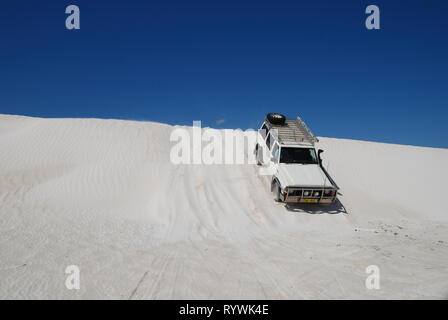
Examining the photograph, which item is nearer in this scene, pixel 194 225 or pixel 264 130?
pixel 194 225

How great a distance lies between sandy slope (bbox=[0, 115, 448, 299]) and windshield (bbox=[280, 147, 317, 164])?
166cm

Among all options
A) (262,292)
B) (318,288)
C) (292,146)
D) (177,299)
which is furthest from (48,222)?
(292,146)

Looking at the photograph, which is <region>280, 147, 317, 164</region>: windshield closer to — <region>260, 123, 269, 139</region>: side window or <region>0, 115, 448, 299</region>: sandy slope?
Answer: <region>0, 115, 448, 299</region>: sandy slope

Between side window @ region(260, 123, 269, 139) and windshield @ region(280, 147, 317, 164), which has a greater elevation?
side window @ region(260, 123, 269, 139)

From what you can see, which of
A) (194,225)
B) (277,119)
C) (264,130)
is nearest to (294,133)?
(277,119)

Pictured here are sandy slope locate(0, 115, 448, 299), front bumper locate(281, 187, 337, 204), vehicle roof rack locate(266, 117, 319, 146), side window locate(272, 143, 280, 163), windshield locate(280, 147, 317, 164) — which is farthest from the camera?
A: vehicle roof rack locate(266, 117, 319, 146)

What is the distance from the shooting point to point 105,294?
398 centimetres

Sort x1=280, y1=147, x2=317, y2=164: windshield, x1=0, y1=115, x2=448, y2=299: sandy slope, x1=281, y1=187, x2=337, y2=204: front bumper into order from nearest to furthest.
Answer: x1=0, y1=115, x2=448, y2=299: sandy slope, x1=281, y1=187, x2=337, y2=204: front bumper, x1=280, y1=147, x2=317, y2=164: windshield

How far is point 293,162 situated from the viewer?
1007cm

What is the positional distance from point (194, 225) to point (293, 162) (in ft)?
15.1

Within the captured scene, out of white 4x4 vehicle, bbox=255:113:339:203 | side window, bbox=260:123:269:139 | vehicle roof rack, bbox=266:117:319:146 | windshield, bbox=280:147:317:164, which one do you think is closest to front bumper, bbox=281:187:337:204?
white 4x4 vehicle, bbox=255:113:339:203

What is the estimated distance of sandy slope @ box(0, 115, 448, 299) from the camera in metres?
4.39

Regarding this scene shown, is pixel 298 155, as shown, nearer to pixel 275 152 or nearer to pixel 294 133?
pixel 275 152

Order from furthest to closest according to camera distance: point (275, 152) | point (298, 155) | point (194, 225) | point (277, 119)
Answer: point (277, 119), point (275, 152), point (298, 155), point (194, 225)
